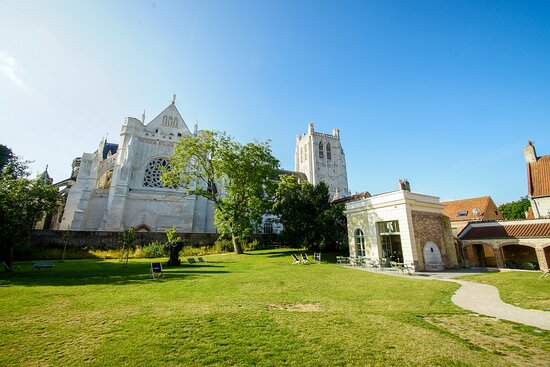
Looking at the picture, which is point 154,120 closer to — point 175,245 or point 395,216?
point 175,245

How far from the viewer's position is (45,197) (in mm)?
14469

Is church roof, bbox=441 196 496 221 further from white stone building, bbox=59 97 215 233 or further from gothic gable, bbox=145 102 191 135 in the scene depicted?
gothic gable, bbox=145 102 191 135

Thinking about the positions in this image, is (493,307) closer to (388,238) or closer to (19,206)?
(388,238)

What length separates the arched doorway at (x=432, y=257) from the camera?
59.5ft

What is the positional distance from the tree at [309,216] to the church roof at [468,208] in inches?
578

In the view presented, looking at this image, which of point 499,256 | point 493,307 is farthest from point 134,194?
point 499,256

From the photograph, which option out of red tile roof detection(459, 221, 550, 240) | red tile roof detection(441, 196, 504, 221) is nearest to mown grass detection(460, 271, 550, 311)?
red tile roof detection(459, 221, 550, 240)

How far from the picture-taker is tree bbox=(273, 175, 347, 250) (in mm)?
23844

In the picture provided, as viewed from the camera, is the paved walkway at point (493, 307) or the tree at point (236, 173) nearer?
the paved walkway at point (493, 307)

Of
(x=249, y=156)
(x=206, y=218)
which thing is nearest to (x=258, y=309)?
(x=249, y=156)

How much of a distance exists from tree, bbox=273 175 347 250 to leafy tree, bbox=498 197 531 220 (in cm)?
4178

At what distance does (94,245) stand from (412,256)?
27.4 meters

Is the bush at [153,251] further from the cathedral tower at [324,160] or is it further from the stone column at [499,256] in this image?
the cathedral tower at [324,160]

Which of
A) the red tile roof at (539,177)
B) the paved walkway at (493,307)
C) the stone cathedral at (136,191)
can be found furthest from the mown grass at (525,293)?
the stone cathedral at (136,191)
